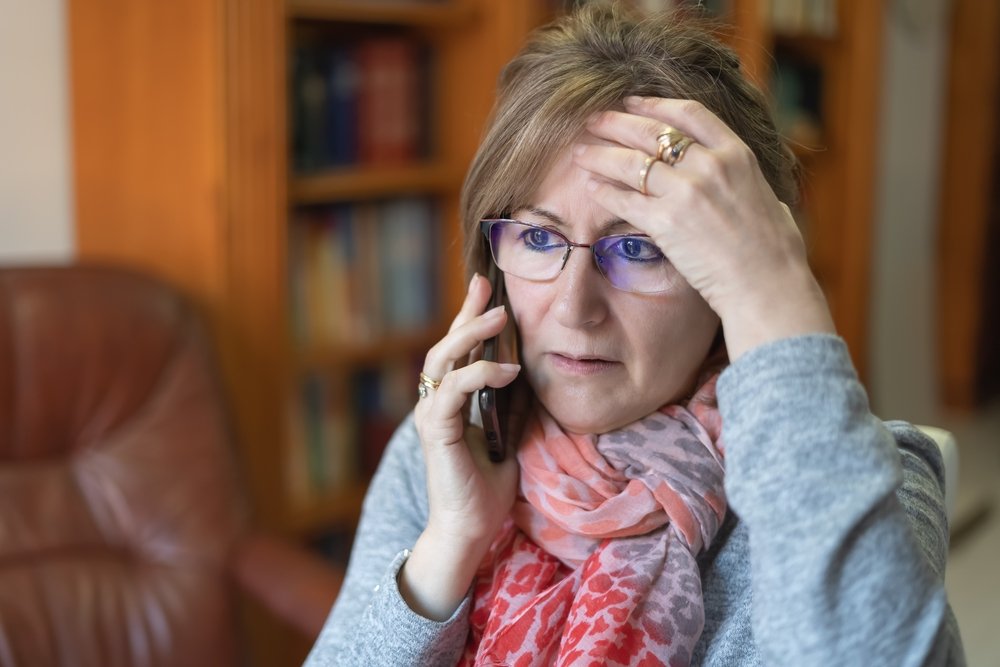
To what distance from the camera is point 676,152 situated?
90 centimetres

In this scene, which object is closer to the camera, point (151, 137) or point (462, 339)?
point (462, 339)

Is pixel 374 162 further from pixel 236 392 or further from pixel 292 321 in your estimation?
pixel 236 392

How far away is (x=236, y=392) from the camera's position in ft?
6.68

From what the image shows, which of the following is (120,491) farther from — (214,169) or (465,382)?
(465,382)

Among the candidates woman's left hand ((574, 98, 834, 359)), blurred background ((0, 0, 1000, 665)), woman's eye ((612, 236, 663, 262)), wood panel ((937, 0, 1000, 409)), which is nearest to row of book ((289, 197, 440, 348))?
blurred background ((0, 0, 1000, 665))

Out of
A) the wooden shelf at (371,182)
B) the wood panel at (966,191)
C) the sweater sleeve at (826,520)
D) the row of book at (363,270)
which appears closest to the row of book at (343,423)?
the row of book at (363,270)

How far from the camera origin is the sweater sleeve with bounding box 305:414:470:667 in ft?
3.48

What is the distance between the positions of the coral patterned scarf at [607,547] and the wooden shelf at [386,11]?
4.02ft

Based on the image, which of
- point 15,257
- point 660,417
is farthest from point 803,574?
point 15,257

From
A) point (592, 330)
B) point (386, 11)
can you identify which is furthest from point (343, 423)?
point (592, 330)

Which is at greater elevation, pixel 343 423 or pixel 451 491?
pixel 451 491

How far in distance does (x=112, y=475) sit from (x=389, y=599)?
881mm

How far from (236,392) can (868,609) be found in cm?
148

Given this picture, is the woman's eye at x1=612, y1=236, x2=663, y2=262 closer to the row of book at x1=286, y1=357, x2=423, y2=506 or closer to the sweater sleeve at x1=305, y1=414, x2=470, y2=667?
the sweater sleeve at x1=305, y1=414, x2=470, y2=667
